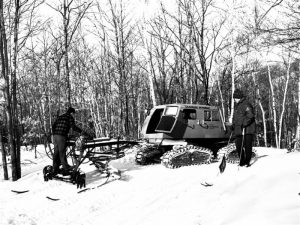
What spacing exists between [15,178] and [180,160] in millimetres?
6570

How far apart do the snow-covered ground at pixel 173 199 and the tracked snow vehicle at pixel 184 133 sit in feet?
2.79

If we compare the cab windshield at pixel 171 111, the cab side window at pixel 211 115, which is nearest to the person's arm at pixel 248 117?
the cab windshield at pixel 171 111

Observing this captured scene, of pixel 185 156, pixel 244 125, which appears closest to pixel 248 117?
pixel 244 125

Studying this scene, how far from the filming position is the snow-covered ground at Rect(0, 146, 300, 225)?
4621 mm

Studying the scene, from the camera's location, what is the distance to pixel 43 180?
9258mm

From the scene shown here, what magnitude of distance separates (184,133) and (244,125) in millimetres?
2767

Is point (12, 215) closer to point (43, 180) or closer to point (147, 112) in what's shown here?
point (43, 180)

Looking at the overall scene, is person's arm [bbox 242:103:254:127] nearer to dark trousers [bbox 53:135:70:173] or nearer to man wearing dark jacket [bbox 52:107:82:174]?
man wearing dark jacket [bbox 52:107:82:174]

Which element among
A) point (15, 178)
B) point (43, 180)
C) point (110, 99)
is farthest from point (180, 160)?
point (110, 99)

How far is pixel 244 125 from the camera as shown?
7.41m

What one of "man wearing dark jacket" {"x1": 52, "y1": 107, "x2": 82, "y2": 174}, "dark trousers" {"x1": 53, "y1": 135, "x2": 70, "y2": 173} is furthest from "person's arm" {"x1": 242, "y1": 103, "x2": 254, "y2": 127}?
"dark trousers" {"x1": 53, "y1": 135, "x2": 70, "y2": 173}

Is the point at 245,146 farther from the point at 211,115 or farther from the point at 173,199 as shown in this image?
the point at 211,115

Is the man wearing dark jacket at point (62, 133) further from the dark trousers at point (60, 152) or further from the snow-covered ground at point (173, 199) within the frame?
the snow-covered ground at point (173, 199)

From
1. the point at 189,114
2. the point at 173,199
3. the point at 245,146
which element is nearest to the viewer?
the point at 173,199
